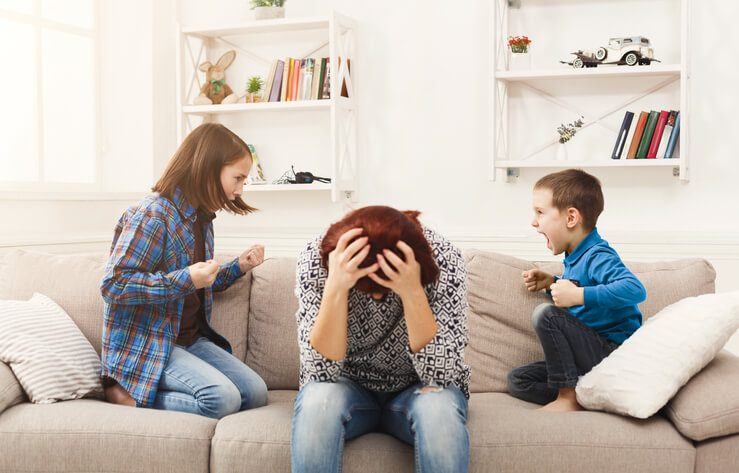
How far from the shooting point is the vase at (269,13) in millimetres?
3889

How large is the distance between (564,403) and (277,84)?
247cm

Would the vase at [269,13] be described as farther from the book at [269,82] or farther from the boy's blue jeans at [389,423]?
the boy's blue jeans at [389,423]

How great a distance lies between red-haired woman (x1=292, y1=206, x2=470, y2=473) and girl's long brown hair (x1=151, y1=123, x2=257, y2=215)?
519 millimetres

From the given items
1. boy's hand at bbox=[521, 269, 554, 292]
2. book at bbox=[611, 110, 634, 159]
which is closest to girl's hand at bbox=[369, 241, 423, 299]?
boy's hand at bbox=[521, 269, 554, 292]

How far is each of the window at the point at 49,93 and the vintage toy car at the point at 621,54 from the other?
2.45 meters

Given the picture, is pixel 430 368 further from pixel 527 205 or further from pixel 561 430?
pixel 527 205

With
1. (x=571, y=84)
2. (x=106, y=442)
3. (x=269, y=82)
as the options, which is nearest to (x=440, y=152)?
(x=571, y=84)

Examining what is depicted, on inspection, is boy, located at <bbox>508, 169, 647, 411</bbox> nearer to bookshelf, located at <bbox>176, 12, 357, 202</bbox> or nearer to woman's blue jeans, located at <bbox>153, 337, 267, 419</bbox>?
woman's blue jeans, located at <bbox>153, 337, 267, 419</bbox>

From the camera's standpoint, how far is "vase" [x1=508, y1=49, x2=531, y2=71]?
360cm

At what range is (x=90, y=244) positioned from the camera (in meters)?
3.58

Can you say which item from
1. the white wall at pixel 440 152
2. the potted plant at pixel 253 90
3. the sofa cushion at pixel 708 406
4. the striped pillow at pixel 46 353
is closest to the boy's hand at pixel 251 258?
the striped pillow at pixel 46 353

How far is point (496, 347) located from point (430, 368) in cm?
60

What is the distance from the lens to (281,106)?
383 cm

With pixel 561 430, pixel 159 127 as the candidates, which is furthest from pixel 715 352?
pixel 159 127
